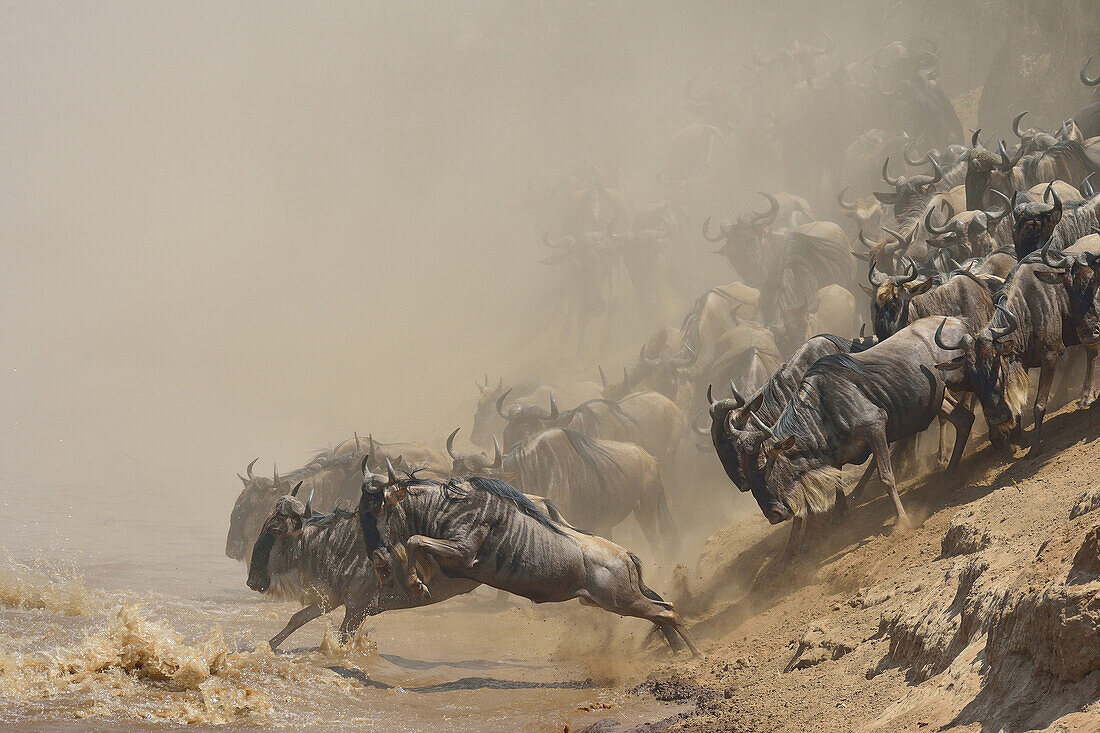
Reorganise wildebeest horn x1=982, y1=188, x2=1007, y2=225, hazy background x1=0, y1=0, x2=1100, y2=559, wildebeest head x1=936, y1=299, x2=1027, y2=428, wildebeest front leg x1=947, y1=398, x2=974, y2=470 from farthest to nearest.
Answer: hazy background x1=0, y1=0, x2=1100, y2=559 < wildebeest horn x1=982, y1=188, x2=1007, y2=225 < wildebeest front leg x1=947, y1=398, x2=974, y2=470 < wildebeest head x1=936, y1=299, x2=1027, y2=428

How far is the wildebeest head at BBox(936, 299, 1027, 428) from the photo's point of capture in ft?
24.4

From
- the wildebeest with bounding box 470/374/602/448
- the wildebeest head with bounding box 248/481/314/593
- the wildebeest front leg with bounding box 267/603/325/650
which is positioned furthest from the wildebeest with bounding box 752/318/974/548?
the wildebeest with bounding box 470/374/602/448

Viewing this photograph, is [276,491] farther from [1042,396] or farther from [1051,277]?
[1051,277]

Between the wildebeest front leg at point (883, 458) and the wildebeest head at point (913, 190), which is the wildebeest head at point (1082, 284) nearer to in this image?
the wildebeest front leg at point (883, 458)

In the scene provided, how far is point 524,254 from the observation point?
36.1 meters

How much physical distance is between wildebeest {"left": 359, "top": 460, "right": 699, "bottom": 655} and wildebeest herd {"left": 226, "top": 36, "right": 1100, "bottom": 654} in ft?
0.05

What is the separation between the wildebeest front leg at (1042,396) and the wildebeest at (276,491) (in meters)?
8.10

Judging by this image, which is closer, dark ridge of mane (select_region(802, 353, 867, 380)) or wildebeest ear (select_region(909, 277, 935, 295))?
dark ridge of mane (select_region(802, 353, 867, 380))

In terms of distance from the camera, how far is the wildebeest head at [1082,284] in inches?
290

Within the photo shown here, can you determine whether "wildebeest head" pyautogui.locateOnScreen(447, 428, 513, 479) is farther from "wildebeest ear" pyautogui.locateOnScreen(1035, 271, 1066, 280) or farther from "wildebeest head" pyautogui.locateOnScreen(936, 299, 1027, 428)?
"wildebeest ear" pyautogui.locateOnScreen(1035, 271, 1066, 280)

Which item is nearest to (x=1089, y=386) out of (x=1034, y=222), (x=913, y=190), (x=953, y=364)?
(x=953, y=364)

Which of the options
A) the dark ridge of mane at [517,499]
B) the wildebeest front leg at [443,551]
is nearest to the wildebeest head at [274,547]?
the wildebeest front leg at [443,551]

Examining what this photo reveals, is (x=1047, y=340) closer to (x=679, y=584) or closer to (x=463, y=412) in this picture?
(x=679, y=584)

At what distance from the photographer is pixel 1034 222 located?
8.27 m
